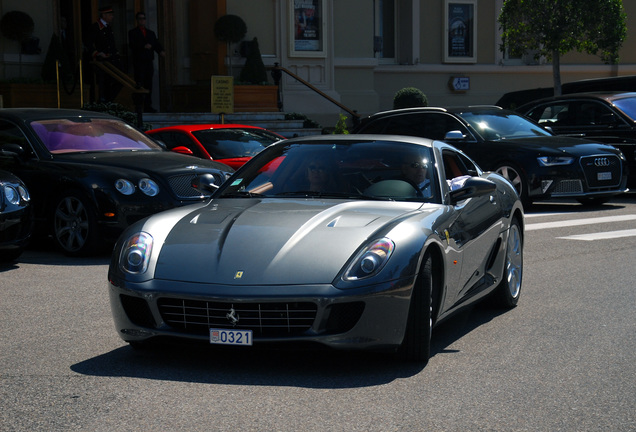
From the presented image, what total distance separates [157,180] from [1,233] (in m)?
1.85

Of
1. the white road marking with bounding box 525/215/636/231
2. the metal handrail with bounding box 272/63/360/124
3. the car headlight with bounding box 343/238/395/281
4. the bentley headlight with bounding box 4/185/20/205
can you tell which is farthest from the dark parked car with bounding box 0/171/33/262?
the metal handrail with bounding box 272/63/360/124

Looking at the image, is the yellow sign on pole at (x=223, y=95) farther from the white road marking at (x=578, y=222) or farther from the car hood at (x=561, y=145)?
the white road marking at (x=578, y=222)

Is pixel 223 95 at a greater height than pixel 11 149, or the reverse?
pixel 223 95

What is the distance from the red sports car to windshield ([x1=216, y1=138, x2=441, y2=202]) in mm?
6599

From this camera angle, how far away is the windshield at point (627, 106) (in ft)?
57.4

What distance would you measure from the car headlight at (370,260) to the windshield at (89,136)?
22.2 ft

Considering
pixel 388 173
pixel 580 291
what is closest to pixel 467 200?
pixel 388 173

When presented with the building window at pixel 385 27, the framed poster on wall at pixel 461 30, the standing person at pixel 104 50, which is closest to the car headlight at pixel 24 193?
the standing person at pixel 104 50

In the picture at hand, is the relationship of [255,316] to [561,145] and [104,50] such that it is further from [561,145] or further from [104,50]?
[104,50]

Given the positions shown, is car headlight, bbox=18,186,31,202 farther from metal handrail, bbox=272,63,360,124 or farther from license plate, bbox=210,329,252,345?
metal handrail, bbox=272,63,360,124

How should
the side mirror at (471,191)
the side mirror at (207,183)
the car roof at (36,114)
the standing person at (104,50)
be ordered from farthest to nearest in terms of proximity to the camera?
1. the standing person at (104,50)
2. the car roof at (36,114)
3. the side mirror at (207,183)
4. the side mirror at (471,191)

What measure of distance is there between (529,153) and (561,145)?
1.78ft

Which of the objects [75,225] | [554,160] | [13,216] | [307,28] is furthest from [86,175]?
[307,28]

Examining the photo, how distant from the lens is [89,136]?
12.1m
